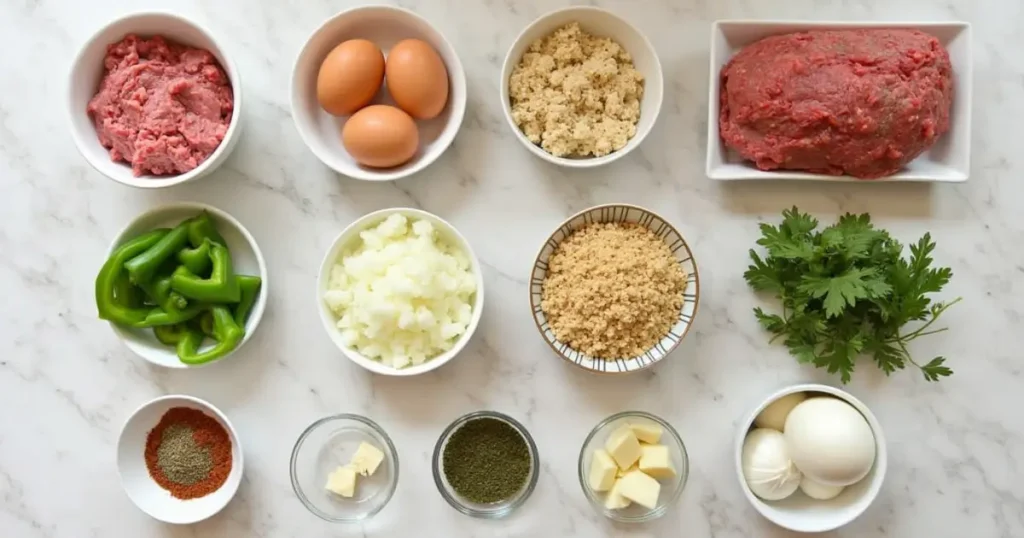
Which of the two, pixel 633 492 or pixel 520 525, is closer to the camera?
pixel 633 492

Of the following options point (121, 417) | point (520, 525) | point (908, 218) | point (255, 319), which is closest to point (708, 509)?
point (520, 525)

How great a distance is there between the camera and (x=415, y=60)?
1.64 meters

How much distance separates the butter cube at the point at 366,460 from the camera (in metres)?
1.74

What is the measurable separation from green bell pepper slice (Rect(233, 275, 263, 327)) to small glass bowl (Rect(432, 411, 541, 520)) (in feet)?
1.66

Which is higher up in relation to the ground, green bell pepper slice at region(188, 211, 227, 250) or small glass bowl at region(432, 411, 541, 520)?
green bell pepper slice at region(188, 211, 227, 250)

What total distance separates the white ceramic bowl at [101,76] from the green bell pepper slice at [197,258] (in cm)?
15

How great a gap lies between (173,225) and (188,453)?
504 mm

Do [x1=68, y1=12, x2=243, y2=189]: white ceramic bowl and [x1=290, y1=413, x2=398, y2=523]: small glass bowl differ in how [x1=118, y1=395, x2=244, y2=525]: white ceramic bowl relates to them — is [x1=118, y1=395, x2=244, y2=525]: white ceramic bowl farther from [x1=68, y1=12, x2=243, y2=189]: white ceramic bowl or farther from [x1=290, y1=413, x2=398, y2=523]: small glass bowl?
[x1=68, y1=12, x2=243, y2=189]: white ceramic bowl

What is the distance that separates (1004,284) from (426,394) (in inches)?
52.9

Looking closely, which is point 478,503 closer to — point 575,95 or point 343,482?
point 343,482

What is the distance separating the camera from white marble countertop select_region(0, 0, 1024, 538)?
Answer: 1809mm

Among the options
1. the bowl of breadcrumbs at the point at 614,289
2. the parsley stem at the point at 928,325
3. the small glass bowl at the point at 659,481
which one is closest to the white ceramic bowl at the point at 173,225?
the bowl of breadcrumbs at the point at 614,289

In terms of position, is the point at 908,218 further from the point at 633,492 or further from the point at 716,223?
the point at 633,492

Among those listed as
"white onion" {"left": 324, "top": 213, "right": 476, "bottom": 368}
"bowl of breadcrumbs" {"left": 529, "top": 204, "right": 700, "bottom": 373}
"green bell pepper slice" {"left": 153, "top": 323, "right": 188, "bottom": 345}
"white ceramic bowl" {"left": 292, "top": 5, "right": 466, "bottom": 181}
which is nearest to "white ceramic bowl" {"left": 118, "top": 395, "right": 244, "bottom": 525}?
"green bell pepper slice" {"left": 153, "top": 323, "right": 188, "bottom": 345}
